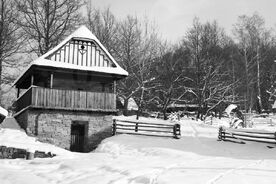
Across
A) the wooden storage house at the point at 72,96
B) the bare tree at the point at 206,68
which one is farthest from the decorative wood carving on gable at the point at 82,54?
the bare tree at the point at 206,68

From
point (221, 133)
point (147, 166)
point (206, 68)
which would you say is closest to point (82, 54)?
point (221, 133)

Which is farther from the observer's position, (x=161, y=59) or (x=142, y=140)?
(x=161, y=59)

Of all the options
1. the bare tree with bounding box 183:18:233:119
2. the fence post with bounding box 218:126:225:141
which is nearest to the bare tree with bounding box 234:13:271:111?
the bare tree with bounding box 183:18:233:119

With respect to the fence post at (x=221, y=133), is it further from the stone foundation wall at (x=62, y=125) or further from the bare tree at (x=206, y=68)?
the bare tree at (x=206, y=68)

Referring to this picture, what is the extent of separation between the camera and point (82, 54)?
2391 cm

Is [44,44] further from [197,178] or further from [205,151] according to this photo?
[197,178]

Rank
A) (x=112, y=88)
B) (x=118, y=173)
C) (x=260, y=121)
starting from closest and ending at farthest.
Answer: (x=118, y=173)
(x=112, y=88)
(x=260, y=121)

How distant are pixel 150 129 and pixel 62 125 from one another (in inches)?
275

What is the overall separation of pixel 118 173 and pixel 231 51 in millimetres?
36679

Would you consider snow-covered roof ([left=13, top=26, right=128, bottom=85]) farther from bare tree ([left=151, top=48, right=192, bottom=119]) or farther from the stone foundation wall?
bare tree ([left=151, top=48, right=192, bottom=119])

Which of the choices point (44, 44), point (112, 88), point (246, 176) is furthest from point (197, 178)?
point (44, 44)

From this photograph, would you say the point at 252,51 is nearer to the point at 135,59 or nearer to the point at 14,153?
the point at 135,59

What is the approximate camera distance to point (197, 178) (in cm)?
1127

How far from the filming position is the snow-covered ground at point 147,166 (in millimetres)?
11578
